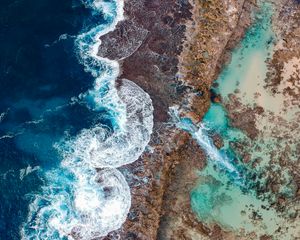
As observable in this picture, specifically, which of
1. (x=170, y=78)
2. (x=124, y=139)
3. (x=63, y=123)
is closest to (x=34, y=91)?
(x=63, y=123)

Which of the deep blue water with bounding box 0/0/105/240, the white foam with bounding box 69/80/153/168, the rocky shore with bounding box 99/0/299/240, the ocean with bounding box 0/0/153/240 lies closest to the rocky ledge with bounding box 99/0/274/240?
the rocky shore with bounding box 99/0/299/240

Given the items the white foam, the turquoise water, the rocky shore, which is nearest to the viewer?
the rocky shore

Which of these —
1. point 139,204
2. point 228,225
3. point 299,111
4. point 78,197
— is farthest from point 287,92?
point 78,197

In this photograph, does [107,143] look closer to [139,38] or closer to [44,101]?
[44,101]

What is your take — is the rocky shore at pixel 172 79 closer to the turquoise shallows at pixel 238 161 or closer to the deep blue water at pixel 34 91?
the turquoise shallows at pixel 238 161

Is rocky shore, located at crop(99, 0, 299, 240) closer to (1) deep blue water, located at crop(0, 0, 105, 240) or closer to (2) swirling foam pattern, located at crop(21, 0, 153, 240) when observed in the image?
(2) swirling foam pattern, located at crop(21, 0, 153, 240)

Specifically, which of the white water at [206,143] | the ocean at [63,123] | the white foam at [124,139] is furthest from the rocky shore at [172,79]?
the ocean at [63,123]
